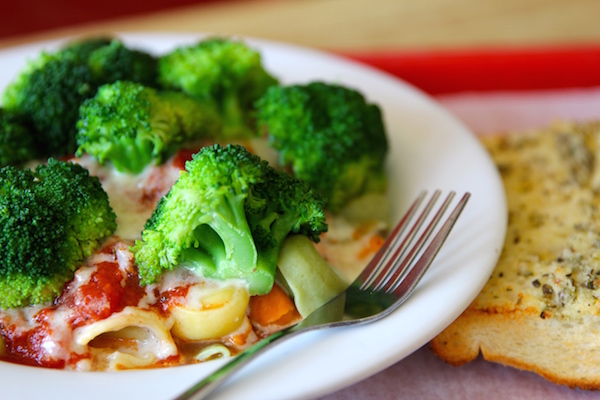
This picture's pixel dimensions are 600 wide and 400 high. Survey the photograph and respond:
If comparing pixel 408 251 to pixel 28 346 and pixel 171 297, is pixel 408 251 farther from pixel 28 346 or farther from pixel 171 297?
pixel 28 346

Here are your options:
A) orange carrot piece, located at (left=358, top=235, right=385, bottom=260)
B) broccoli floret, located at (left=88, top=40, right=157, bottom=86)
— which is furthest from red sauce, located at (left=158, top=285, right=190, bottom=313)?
broccoli floret, located at (left=88, top=40, right=157, bottom=86)

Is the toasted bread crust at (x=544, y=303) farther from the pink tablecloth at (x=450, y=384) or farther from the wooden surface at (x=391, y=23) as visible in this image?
the wooden surface at (x=391, y=23)

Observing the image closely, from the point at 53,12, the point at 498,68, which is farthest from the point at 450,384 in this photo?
the point at 53,12

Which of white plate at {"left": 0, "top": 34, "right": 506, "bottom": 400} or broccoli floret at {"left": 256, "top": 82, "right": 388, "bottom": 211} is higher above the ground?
broccoli floret at {"left": 256, "top": 82, "right": 388, "bottom": 211}

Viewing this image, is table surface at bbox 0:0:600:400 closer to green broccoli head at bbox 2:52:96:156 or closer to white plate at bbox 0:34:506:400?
white plate at bbox 0:34:506:400

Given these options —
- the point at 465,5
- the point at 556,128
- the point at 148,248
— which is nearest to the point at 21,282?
the point at 148,248

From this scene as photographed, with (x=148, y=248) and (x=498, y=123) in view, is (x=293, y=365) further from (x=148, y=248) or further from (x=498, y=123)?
(x=498, y=123)

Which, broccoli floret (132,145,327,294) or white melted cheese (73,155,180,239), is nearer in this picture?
broccoli floret (132,145,327,294)
